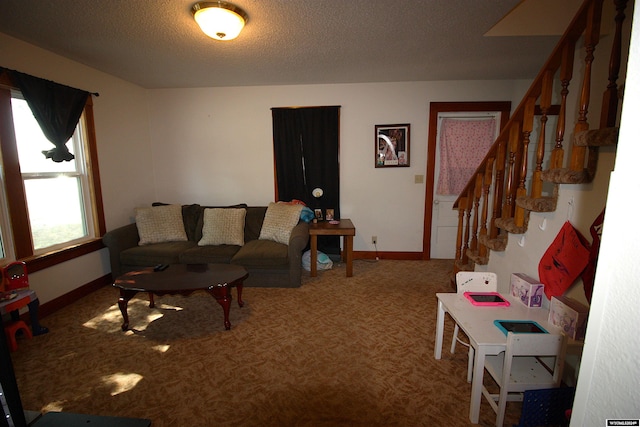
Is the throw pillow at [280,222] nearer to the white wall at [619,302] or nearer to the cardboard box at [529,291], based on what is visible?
the cardboard box at [529,291]

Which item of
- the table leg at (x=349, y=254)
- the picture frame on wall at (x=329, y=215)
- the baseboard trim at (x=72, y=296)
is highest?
the picture frame on wall at (x=329, y=215)

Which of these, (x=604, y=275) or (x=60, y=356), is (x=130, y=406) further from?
(x=604, y=275)

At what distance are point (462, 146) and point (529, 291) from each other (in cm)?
286

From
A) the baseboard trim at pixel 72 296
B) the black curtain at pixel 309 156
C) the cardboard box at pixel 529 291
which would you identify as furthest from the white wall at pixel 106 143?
the cardboard box at pixel 529 291

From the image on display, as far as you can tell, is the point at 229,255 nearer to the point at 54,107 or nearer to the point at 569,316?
the point at 54,107

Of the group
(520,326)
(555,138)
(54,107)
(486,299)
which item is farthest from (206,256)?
(555,138)

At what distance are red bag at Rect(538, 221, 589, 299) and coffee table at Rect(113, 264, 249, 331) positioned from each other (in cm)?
225

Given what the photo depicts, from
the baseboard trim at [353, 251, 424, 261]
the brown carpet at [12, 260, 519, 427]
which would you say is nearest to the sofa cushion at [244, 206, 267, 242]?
the brown carpet at [12, 260, 519, 427]

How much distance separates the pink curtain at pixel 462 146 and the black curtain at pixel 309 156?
1.51 meters

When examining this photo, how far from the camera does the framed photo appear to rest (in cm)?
414

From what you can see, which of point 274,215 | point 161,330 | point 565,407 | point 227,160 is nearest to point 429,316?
point 565,407

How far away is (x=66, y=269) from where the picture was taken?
3.03m

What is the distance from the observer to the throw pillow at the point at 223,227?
12.1 feet

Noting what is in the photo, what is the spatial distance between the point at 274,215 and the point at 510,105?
3513mm
